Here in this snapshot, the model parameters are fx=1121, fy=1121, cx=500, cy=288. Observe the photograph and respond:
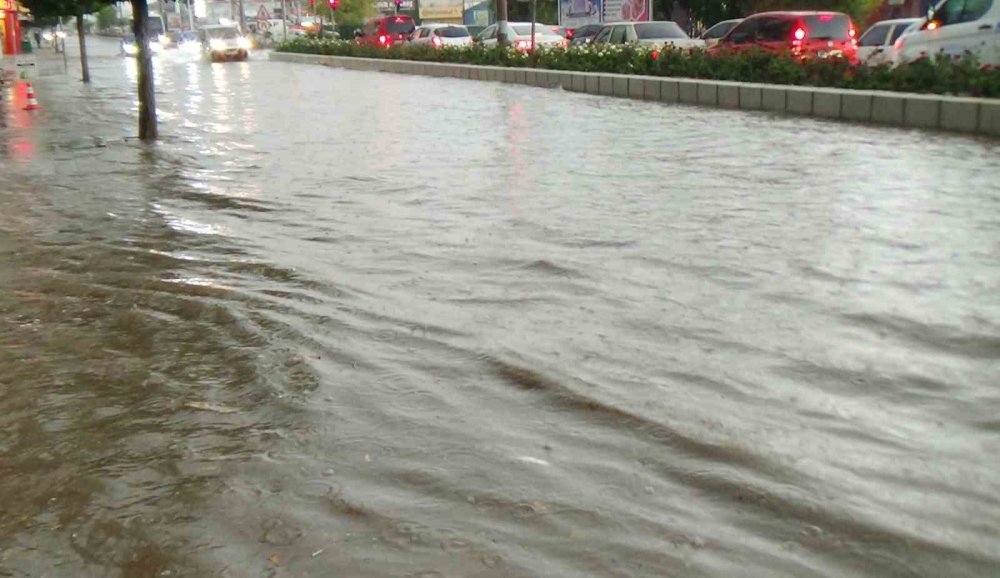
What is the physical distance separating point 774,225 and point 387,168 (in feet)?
14.0

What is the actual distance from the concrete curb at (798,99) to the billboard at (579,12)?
12.5 meters

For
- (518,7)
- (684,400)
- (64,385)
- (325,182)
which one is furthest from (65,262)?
(518,7)

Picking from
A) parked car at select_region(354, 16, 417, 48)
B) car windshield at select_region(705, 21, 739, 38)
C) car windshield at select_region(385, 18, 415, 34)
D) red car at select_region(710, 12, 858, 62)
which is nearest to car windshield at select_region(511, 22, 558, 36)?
car windshield at select_region(705, 21, 739, 38)

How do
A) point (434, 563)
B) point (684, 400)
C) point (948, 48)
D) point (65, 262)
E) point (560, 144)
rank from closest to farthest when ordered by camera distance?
point (434, 563), point (684, 400), point (65, 262), point (560, 144), point (948, 48)

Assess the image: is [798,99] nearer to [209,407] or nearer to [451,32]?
[209,407]

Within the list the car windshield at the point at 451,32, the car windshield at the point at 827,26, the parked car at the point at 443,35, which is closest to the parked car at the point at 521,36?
the parked car at the point at 443,35

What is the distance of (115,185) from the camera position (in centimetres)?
964

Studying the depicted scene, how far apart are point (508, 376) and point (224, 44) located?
40469 millimetres

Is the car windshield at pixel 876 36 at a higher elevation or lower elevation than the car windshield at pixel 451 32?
lower

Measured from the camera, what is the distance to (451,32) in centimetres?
3525

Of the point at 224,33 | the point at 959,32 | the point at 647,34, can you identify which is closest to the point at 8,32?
the point at 224,33

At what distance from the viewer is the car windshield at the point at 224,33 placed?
42938mm

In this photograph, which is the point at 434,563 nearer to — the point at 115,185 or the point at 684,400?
the point at 684,400

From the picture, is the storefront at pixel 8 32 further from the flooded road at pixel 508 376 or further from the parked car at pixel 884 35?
the flooded road at pixel 508 376
